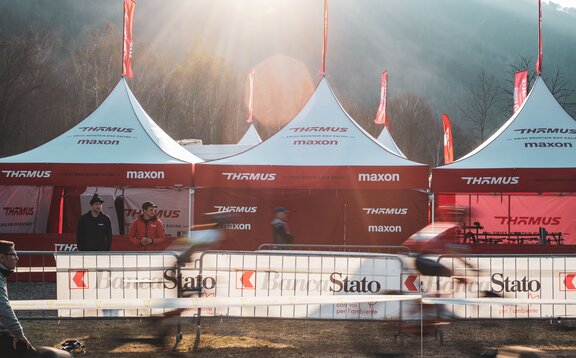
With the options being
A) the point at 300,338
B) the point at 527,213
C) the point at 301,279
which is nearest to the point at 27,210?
the point at 301,279

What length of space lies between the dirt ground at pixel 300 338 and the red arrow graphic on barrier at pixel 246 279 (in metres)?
0.68

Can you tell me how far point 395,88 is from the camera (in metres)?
137

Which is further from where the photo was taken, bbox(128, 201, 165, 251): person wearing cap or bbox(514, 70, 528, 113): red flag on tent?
bbox(514, 70, 528, 113): red flag on tent

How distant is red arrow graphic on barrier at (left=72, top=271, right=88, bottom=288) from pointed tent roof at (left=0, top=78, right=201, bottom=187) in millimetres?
4819

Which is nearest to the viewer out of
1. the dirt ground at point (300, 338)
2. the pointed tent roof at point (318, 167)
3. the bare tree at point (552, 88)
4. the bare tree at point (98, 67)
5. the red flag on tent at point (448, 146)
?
the dirt ground at point (300, 338)

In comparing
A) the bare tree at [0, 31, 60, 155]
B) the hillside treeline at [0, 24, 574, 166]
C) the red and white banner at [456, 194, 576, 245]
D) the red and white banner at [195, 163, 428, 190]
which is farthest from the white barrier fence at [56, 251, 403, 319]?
the bare tree at [0, 31, 60, 155]

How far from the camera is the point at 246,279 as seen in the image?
870 cm

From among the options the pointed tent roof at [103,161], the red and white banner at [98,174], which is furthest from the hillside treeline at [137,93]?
the red and white banner at [98,174]

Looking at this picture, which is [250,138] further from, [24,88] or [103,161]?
[24,88]

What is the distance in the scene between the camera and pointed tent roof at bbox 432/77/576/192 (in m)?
13.0

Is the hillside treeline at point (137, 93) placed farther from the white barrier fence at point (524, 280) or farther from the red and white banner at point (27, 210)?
the white barrier fence at point (524, 280)

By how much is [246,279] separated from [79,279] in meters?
2.27

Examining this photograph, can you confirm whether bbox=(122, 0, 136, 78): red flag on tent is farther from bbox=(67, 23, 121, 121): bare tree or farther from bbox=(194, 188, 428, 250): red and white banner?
bbox=(67, 23, 121, 121): bare tree

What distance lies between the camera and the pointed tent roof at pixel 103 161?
13.4 meters
